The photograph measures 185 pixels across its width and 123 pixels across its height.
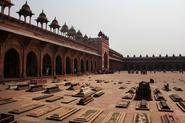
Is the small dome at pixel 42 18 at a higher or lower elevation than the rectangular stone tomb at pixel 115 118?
higher

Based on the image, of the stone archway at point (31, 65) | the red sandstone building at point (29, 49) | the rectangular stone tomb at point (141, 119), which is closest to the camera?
the rectangular stone tomb at point (141, 119)

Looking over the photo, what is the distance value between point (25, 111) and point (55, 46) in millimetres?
18332

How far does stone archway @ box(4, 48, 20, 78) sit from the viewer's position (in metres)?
18.3

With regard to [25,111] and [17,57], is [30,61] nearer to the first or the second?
[17,57]

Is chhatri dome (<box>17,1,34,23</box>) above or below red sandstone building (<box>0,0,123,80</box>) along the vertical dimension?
above

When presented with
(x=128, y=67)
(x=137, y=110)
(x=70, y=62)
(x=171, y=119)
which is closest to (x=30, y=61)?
(x=70, y=62)

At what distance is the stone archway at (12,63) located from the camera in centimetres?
1834

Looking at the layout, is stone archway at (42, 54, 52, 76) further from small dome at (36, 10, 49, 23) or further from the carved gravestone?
the carved gravestone

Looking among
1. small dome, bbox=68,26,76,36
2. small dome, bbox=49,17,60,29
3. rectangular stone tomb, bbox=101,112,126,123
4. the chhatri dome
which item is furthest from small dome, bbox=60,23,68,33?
rectangular stone tomb, bbox=101,112,126,123

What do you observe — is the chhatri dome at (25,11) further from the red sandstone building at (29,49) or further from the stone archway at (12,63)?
the stone archway at (12,63)

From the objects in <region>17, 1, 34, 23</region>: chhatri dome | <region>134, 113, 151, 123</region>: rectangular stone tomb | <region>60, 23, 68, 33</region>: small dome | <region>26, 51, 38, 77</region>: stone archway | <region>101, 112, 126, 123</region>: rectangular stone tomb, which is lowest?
<region>101, 112, 126, 123</region>: rectangular stone tomb

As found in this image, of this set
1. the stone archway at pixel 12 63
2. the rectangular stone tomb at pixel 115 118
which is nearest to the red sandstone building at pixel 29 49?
the stone archway at pixel 12 63

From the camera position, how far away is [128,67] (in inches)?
3093

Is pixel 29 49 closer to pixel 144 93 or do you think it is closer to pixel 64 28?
pixel 144 93
